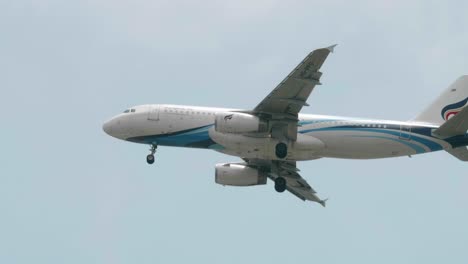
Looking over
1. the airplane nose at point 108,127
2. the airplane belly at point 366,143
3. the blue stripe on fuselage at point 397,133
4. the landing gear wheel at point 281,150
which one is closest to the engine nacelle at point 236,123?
the landing gear wheel at point 281,150

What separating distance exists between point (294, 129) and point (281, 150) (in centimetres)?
149

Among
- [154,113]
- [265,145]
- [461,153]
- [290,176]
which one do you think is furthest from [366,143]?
[154,113]

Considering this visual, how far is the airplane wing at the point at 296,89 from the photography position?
192 feet

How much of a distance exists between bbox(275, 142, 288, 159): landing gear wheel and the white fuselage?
403 mm

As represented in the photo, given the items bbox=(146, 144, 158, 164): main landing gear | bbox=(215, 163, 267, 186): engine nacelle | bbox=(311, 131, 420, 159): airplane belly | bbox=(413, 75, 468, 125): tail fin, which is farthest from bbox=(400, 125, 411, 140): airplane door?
bbox=(146, 144, 158, 164): main landing gear

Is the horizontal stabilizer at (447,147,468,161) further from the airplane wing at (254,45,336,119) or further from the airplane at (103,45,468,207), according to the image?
the airplane wing at (254,45,336,119)

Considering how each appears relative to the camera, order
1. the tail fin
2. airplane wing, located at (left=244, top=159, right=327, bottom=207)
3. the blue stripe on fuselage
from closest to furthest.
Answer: the blue stripe on fuselage < the tail fin < airplane wing, located at (left=244, top=159, right=327, bottom=207)

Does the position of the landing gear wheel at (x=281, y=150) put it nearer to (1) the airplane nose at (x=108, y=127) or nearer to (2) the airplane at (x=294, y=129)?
(2) the airplane at (x=294, y=129)

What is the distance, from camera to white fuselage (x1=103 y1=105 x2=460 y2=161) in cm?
6331

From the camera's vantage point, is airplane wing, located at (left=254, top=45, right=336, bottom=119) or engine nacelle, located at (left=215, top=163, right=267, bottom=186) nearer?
airplane wing, located at (left=254, top=45, right=336, bottom=119)

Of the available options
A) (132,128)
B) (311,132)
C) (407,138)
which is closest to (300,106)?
(311,132)

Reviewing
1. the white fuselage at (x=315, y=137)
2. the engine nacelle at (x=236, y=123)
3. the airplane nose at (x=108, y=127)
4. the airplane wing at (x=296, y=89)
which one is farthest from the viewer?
the airplane nose at (x=108, y=127)

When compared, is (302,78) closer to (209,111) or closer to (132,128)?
(209,111)

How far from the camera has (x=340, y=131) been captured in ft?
209
